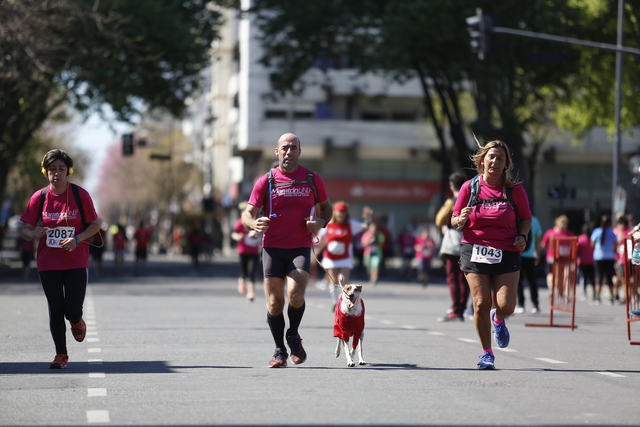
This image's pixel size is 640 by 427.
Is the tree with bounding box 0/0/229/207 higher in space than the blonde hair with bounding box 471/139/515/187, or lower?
higher

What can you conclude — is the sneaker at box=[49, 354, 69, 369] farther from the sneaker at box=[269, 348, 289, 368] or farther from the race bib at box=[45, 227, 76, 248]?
the sneaker at box=[269, 348, 289, 368]

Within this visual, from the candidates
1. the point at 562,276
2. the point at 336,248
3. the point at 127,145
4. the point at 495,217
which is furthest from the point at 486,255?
the point at 127,145

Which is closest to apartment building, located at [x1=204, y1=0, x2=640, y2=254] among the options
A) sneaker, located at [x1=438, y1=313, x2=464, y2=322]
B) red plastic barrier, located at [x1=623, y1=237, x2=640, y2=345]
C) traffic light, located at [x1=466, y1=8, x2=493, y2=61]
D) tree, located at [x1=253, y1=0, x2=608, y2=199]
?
tree, located at [x1=253, y1=0, x2=608, y2=199]

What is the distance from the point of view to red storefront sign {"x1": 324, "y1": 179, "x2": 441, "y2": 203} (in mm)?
61812

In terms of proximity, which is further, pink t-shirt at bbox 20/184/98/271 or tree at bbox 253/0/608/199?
tree at bbox 253/0/608/199

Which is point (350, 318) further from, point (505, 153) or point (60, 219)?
point (60, 219)

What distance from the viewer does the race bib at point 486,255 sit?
33.2 feet

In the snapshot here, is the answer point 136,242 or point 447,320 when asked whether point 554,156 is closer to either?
point 136,242

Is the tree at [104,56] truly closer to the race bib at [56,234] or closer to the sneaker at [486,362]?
the race bib at [56,234]

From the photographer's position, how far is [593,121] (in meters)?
41.2

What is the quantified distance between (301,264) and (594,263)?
52.3 ft

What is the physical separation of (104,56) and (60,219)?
22.5 metres

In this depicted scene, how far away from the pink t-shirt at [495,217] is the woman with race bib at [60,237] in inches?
127

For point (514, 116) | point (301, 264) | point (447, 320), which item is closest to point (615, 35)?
point (514, 116)
